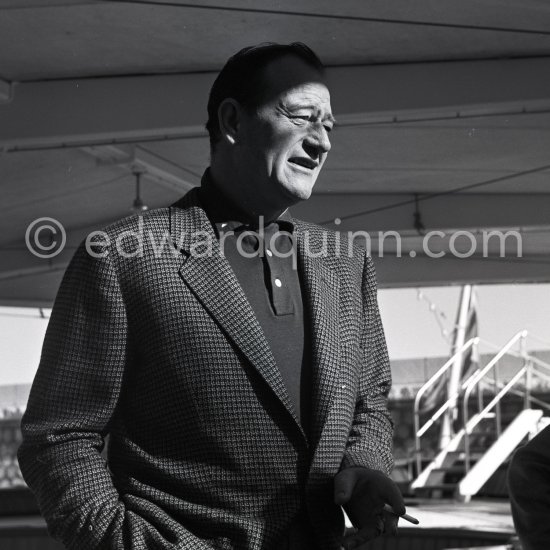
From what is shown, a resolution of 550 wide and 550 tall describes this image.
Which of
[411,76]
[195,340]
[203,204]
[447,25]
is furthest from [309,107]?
[411,76]

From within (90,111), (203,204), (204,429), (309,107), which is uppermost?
(90,111)

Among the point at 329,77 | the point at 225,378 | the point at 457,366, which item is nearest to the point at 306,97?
the point at 225,378

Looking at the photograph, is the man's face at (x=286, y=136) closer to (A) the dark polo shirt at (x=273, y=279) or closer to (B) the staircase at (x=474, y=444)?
(A) the dark polo shirt at (x=273, y=279)

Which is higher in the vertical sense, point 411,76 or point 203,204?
point 411,76

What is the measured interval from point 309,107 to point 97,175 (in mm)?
10442

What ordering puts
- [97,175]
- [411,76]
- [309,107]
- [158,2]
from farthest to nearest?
[97,175], [411,76], [158,2], [309,107]

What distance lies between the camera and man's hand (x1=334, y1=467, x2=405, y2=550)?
1509 millimetres

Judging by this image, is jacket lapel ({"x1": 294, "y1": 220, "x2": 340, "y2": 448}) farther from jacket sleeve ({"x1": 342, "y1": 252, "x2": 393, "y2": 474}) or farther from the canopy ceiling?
the canopy ceiling

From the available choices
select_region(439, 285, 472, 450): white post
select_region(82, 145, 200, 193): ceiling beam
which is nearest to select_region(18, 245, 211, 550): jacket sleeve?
select_region(82, 145, 200, 193): ceiling beam

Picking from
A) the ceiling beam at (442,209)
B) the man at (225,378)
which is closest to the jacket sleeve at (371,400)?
the man at (225,378)

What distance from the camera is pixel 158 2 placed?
6.78 metres

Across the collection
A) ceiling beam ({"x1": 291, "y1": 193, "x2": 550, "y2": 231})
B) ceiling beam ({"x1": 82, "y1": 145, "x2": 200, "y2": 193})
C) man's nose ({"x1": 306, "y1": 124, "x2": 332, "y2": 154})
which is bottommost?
man's nose ({"x1": 306, "y1": 124, "x2": 332, "y2": 154})

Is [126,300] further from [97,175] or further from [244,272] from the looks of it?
[97,175]

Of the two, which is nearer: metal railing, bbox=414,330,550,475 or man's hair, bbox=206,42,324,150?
man's hair, bbox=206,42,324,150
